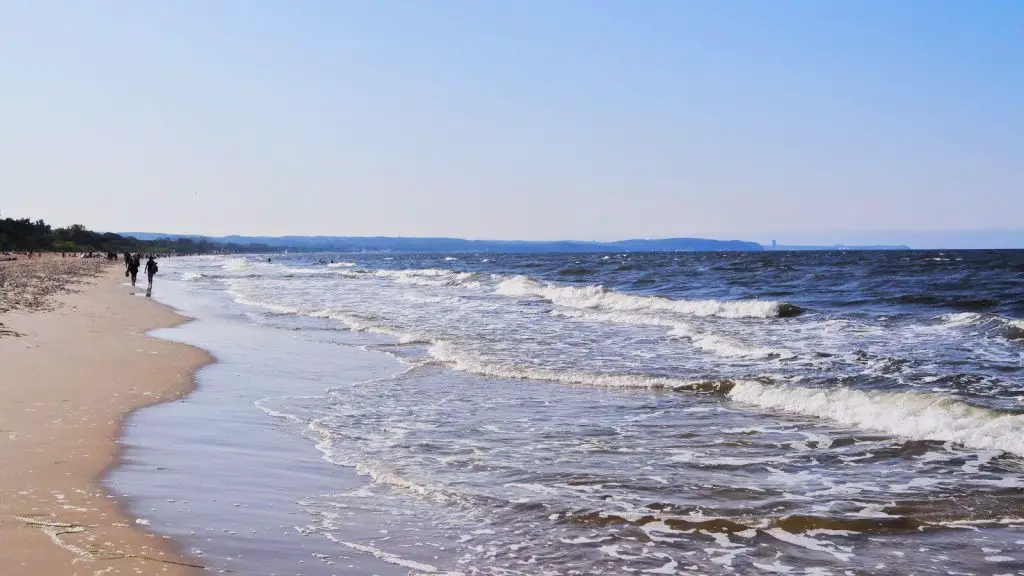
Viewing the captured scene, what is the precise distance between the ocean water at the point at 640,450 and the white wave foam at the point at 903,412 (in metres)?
0.03

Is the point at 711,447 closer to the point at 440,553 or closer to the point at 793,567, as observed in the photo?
the point at 793,567

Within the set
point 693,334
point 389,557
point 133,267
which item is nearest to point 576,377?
point 693,334

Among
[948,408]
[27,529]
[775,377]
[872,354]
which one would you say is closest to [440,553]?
[27,529]

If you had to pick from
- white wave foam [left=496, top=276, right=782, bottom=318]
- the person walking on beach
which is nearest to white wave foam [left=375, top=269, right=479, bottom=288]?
white wave foam [left=496, top=276, right=782, bottom=318]

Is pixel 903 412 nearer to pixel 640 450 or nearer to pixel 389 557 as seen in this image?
pixel 640 450

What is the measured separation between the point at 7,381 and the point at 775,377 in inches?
429

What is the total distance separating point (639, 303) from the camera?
106 ft

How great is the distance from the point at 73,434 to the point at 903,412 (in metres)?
9.14

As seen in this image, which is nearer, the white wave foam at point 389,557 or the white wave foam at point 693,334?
the white wave foam at point 389,557

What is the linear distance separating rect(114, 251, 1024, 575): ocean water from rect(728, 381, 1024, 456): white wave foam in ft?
0.10

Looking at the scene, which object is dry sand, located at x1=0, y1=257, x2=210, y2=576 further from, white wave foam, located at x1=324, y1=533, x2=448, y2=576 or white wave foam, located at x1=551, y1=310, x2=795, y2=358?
white wave foam, located at x1=551, y1=310, x2=795, y2=358

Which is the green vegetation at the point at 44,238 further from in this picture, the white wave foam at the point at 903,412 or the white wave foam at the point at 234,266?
the white wave foam at the point at 903,412

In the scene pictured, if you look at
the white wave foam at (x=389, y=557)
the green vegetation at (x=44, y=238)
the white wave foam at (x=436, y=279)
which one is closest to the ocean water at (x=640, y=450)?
the white wave foam at (x=389, y=557)

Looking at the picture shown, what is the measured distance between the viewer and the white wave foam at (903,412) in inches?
364
